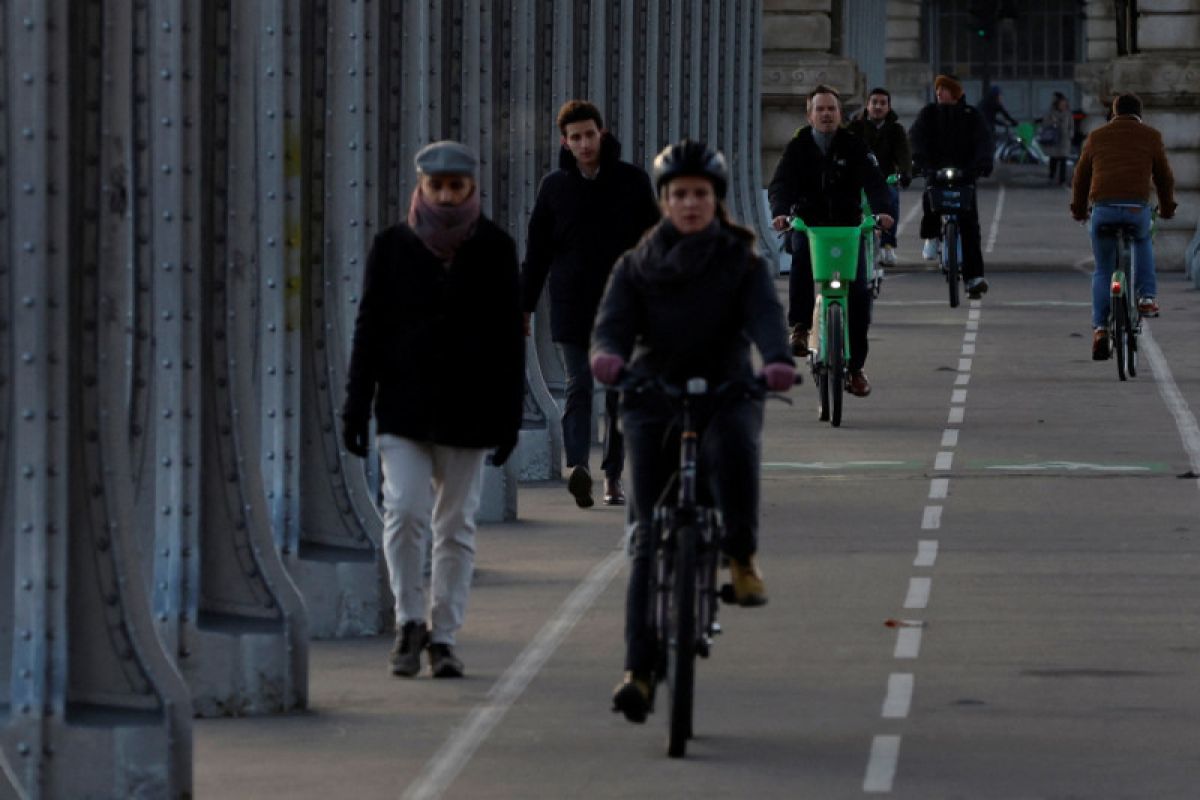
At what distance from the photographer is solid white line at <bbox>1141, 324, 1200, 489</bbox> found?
20.4 meters

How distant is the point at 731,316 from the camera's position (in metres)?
10.8

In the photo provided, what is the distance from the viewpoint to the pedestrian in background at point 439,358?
11.7 m

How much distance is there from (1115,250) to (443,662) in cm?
1377

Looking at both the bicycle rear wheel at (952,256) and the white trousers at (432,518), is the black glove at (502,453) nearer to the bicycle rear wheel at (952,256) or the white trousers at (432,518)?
the white trousers at (432,518)

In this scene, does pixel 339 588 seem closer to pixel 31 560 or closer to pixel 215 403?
pixel 215 403

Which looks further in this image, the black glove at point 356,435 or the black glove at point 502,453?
the black glove at point 502,453

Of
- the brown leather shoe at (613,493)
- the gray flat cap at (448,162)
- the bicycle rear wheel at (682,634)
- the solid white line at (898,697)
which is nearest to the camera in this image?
the bicycle rear wheel at (682,634)

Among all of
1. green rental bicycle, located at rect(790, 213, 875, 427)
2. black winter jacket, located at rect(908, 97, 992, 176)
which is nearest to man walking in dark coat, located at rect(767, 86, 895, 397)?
green rental bicycle, located at rect(790, 213, 875, 427)

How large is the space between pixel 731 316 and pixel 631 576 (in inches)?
32.7

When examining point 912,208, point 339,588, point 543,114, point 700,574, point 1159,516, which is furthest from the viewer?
point 912,208

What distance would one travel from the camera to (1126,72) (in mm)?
39719

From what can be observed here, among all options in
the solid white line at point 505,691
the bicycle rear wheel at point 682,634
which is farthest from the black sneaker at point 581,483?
the bicycle rear wheel at point 682,634

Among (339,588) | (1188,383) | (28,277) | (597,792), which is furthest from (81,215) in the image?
(1188,383)

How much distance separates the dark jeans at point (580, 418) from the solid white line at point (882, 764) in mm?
5879
